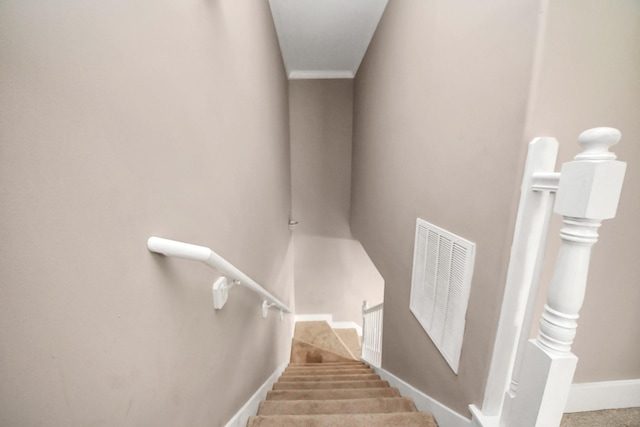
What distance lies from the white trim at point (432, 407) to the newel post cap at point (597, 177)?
3.34 ft

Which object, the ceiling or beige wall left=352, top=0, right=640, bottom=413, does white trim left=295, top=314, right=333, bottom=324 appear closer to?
beige wall left=352, top=0, right=640, bottom=413

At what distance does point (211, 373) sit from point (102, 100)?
3.29ft

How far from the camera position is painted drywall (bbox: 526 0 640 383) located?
719 mm

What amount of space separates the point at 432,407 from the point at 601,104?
1.58 meters

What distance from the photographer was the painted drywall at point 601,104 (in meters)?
0.72

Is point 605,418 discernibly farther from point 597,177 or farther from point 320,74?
Answer: point 320,74

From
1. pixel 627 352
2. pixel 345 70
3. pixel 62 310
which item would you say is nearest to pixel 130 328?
pixel 62 310

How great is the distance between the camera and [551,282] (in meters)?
Result: 0.66


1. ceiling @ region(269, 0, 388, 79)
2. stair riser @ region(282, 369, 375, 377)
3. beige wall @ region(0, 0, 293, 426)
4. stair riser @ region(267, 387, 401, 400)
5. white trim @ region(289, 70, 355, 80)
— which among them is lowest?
stair riser @ region(282, 369, 375, 377)

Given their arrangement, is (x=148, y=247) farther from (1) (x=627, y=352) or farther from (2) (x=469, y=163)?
(1) (x=627, y=352)

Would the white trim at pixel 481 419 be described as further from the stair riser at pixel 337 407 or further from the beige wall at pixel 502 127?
the stair riser at pixel 337 407

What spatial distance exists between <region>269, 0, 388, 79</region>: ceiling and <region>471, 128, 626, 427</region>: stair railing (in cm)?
222

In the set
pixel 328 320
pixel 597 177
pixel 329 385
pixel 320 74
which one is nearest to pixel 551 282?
pixel 597 177

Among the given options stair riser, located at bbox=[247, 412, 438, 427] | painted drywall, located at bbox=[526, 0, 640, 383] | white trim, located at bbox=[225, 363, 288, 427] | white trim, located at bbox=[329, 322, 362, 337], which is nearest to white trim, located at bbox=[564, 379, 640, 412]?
painted drywall, located at bbox=[526, 0, 640, 383]
